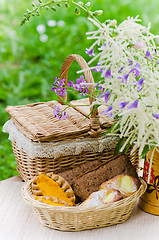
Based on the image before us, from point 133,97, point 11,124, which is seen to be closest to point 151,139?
point 133,97

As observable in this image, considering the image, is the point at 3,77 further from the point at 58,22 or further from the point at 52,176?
the point at 52,176

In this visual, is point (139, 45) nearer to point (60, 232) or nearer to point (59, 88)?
point (59, 88)

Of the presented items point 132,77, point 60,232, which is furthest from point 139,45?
point 60,232

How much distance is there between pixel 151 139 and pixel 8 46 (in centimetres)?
215

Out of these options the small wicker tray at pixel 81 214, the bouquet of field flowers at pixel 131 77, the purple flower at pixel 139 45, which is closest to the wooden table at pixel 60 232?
the small wicker tray at pixel 81 214

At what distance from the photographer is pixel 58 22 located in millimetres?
2744

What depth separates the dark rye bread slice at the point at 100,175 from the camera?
3.57 feet

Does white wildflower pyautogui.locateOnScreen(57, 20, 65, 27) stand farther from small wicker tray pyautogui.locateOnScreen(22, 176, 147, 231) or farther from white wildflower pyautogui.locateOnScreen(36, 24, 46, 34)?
small wicker tray pyautogui.locateOnScreen(22, 176, 147, 231)

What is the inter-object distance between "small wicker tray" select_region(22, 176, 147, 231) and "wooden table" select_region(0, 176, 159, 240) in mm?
19

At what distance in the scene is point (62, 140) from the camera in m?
1.13

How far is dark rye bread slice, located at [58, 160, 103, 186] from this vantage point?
1143 millimetres

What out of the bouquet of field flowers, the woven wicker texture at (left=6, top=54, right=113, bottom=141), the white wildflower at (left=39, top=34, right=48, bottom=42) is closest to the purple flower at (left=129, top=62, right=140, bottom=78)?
the bouquet of field flowers

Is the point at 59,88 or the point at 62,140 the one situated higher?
the point at 59,88

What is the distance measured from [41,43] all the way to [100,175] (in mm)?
1811
